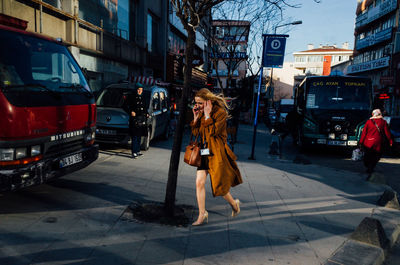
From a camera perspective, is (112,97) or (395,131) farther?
(395,131)

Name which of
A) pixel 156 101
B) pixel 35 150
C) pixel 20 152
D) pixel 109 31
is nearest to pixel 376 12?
pixel 109 31

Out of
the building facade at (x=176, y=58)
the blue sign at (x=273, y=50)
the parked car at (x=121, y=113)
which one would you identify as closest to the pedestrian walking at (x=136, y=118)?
the parked car at (x=121, y=113)

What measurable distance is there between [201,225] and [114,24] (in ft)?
49.9

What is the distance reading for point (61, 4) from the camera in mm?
12445

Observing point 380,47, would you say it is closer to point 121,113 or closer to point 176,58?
point 176,58

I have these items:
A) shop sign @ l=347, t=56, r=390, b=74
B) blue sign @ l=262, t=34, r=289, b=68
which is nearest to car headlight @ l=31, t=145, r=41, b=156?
blue sign @ l=262, t=34, r=289, b=68

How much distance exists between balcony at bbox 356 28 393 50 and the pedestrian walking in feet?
127

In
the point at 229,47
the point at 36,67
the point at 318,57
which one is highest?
the point at 318,57

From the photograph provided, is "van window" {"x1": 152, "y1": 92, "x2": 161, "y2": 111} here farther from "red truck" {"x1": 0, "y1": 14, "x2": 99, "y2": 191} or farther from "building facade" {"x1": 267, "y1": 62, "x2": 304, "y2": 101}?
"building facade" {"x1": 267, "y1": 62, "x2": 304, "y2": 101}

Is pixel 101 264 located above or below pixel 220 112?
below

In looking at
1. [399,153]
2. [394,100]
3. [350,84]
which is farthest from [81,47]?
[394,100]

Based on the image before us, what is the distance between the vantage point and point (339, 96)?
11.6m

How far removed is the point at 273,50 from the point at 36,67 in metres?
6.77

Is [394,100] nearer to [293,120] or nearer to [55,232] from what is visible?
[293,120]
